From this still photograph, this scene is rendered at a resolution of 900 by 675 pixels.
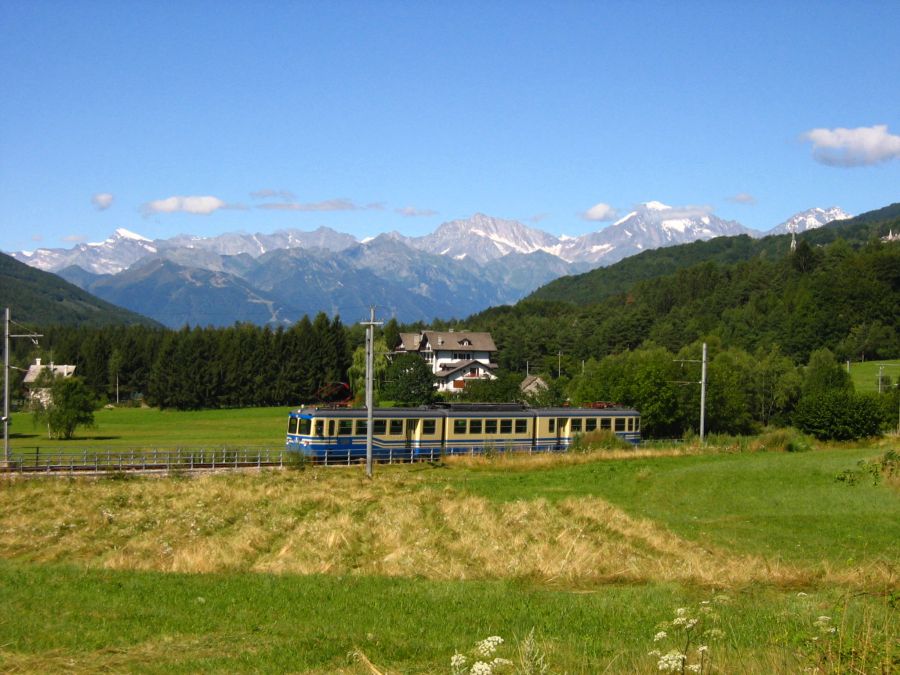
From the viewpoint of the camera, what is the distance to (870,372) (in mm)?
Result: 81312

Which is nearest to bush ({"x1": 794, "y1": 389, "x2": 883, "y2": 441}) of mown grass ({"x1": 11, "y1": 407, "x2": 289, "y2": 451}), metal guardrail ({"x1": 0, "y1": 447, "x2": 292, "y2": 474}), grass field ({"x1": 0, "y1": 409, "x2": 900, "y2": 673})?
grass field ({"x1": 0, "y1": 409, "x2": 900, "y2": 673})

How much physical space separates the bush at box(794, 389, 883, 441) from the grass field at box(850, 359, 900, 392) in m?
28.1

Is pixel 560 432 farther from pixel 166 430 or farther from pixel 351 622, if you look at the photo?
pixel 166 430

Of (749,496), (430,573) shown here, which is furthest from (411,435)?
(430,573)

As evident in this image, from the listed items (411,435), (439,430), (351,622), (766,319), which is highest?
(766,319)

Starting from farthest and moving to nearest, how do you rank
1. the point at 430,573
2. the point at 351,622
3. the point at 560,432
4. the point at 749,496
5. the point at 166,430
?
the point at 166,430, the point at 560,432, the point at 749,496, the point at 430,573, the point at 351,622

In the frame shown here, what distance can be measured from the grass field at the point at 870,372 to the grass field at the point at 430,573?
161 ft

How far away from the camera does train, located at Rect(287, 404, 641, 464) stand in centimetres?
3781

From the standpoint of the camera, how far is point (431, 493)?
2788 cm

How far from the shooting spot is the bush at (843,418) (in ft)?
148

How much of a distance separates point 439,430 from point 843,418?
22.3m

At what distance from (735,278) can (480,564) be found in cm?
12258

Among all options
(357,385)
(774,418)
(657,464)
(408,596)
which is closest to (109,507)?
(408,596)

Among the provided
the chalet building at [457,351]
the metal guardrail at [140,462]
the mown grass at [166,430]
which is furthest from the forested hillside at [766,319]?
the metal guardrail at [140,462]
